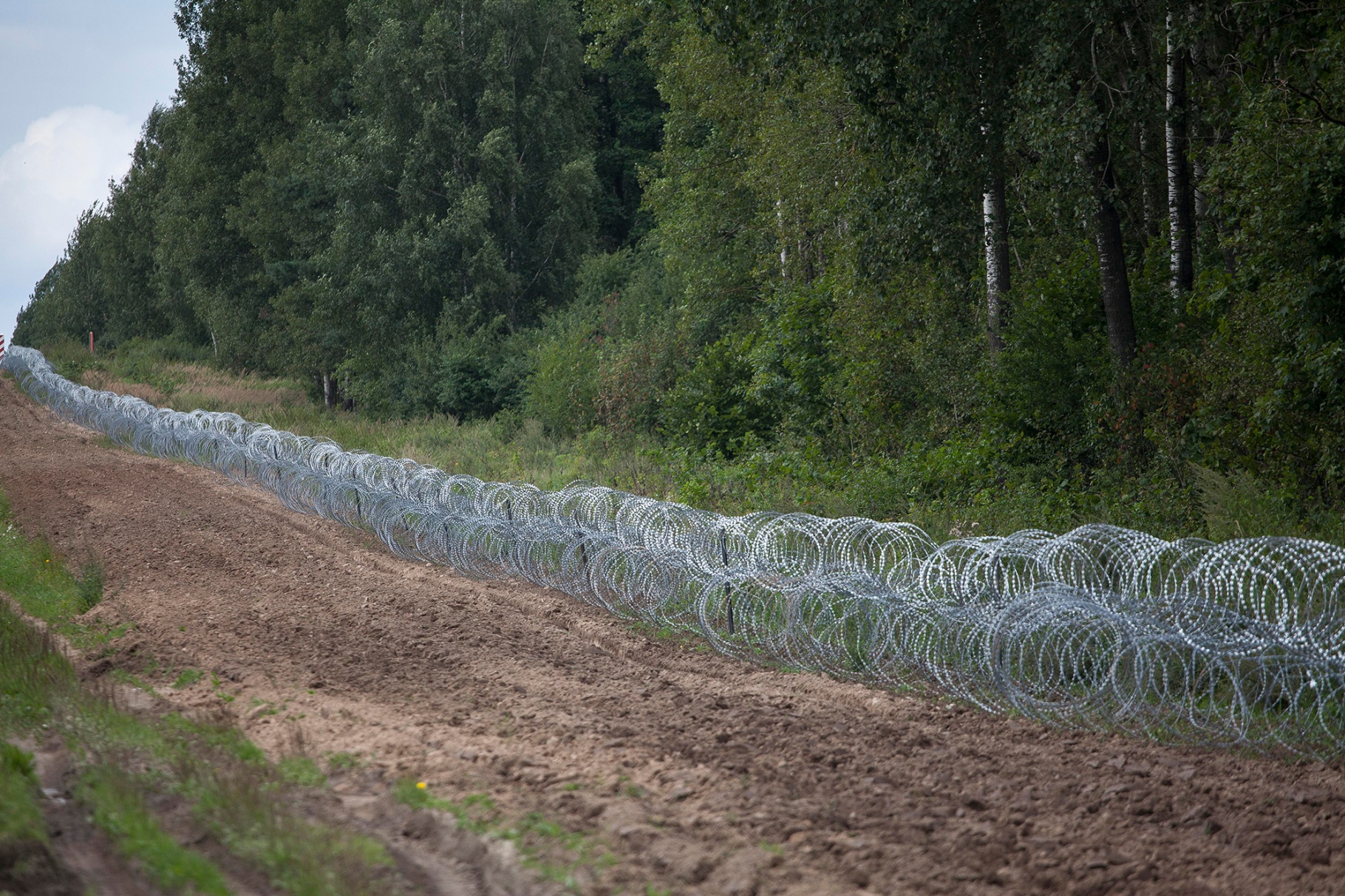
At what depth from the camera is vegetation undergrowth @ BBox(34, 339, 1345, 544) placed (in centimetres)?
1056

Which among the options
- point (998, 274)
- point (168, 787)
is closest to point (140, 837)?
point (168, 787)

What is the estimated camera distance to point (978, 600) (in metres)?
8.50

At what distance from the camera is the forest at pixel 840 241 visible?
11258 mm

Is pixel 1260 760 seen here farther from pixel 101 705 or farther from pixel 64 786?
pixel 101 705

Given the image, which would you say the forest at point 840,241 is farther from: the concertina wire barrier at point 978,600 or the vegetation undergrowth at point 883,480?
the concertina wire barrier at point 978,600

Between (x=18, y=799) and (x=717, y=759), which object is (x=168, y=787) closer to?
(x=18, y=799)

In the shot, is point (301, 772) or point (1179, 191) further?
point (1179, 191)

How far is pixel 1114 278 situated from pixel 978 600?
7.75m

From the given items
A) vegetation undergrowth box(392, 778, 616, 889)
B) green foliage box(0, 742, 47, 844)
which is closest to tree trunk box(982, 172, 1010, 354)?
vegetation undergrowth box(392, 778, 616, 889)

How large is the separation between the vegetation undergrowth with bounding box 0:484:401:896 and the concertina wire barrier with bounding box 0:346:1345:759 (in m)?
4.26

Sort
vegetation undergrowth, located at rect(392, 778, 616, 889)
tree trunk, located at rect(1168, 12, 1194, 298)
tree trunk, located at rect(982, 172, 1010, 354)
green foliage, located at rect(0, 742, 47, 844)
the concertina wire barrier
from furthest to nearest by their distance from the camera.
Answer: tree trunk, located at rect(982, 172, 1010, 354) → tree trunk, located at rect(1168, 12, 1194, 298) → the concertina wire barrier → vegetation undergrowth, located at rect(392, 778, 616, 889) → green foliage, located at rect(0, 742, 47, 844)

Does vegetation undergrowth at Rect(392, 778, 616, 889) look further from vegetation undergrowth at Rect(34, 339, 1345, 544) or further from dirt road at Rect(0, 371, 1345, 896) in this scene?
vegetation undergrowth at Rect(34, 339, 1345, 544)

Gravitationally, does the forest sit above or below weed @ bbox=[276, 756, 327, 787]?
above

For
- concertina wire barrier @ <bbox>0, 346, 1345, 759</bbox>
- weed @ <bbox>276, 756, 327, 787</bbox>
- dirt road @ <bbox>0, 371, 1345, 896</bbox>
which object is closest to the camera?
dirt road @ <bbox>0, 371, 1345, 896</bbox>
